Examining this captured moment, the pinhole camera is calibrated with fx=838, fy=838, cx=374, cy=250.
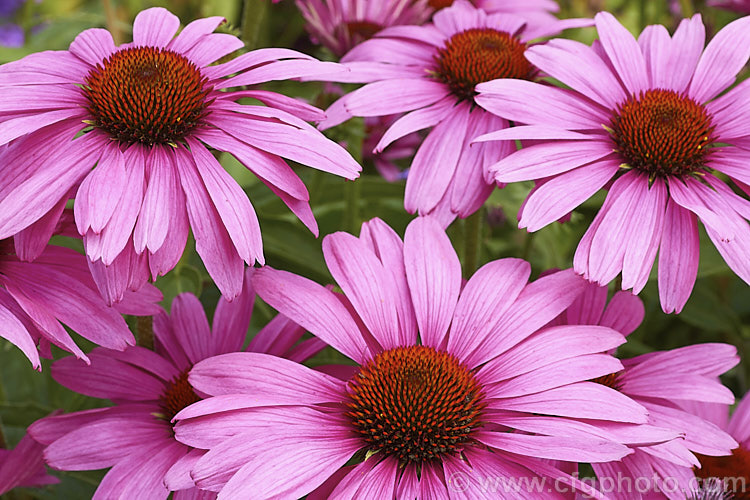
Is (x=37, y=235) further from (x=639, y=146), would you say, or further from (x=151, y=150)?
(x=639, y=146)

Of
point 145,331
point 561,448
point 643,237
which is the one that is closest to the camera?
point 561,448

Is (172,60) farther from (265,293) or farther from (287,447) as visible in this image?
(287,447)

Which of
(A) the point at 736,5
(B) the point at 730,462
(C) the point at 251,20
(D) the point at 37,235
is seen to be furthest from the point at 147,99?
(A) the point at 736,5

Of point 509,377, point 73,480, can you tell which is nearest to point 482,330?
point 509,377

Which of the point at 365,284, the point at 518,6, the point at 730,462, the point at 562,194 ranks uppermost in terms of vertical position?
the point at 518,6

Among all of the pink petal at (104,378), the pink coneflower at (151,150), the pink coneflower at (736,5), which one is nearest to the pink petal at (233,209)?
the pink coneflower at (151,150)
